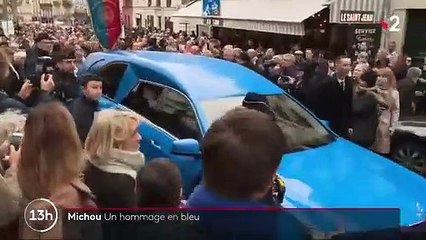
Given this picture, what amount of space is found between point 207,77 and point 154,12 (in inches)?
943

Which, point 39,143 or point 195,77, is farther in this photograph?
point 195,77

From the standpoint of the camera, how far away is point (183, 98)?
4.45 m

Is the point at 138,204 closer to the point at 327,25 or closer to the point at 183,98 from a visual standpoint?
the point at 183,98

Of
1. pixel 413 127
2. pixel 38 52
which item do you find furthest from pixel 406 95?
pixel 38 52

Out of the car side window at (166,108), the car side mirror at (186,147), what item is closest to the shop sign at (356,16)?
the car side window at (166,108)

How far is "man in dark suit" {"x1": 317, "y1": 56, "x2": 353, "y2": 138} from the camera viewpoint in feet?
16.3

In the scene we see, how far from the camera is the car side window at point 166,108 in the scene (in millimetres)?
4301

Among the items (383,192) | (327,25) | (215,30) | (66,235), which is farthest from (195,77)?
(215,30)

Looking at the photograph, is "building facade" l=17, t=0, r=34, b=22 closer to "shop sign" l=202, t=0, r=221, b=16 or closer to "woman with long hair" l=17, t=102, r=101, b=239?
"shop sign" l=202, t=0, r=221, b=16

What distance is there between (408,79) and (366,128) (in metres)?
2.47

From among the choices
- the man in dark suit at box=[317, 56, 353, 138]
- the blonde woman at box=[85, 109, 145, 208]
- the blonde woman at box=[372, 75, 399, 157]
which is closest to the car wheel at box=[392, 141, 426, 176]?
the blonde woman at box=[372, 75, 399, 157]

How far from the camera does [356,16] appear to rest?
10438 millimetres

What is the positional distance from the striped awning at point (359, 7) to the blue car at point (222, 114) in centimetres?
574

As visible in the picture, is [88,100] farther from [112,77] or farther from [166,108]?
[112,77]
